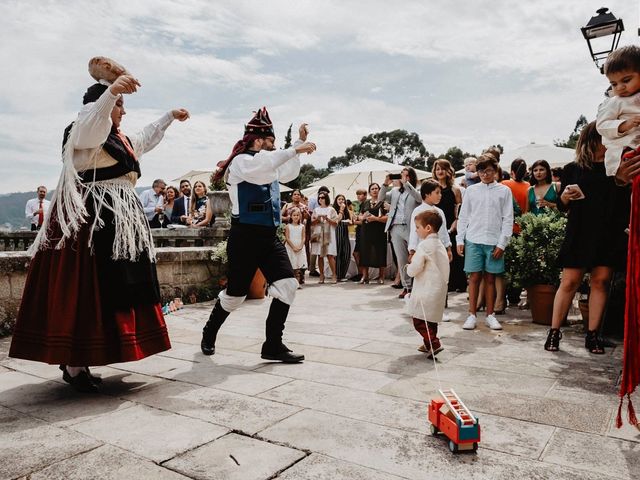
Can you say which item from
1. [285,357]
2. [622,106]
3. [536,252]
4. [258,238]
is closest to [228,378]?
[285,357]

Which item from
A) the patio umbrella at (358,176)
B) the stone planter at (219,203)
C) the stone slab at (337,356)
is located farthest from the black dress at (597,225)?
the patio umbrella at (358,176)

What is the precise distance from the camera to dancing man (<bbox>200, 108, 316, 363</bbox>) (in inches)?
172

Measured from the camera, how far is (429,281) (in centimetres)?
454

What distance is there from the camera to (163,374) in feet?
13.2

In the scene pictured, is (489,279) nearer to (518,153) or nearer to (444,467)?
(444,467)

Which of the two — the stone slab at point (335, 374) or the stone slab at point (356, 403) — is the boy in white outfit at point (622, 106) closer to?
the stone slab at point (356, 403)

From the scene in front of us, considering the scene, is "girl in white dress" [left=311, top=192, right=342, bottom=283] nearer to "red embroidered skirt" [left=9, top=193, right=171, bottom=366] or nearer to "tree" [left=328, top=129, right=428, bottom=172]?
"red embroidered skirt" [left=9, top=193, right=171, bottom=366]

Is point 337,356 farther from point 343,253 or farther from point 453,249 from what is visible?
point 343,253

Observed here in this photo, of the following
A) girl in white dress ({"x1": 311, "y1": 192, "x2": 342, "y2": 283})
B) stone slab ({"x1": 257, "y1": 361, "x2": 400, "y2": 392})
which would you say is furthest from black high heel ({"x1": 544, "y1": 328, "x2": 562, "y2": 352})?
girl in white dress ({"x1": 311, "y1": 192, "x2": 342, "y2": 283})

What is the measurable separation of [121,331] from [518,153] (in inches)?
458

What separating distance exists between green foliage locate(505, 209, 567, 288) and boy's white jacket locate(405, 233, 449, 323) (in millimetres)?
1752

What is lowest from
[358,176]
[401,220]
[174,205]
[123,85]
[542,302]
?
[542,302]

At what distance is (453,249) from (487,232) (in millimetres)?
2679

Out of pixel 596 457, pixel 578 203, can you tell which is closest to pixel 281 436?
pixel 596 457
